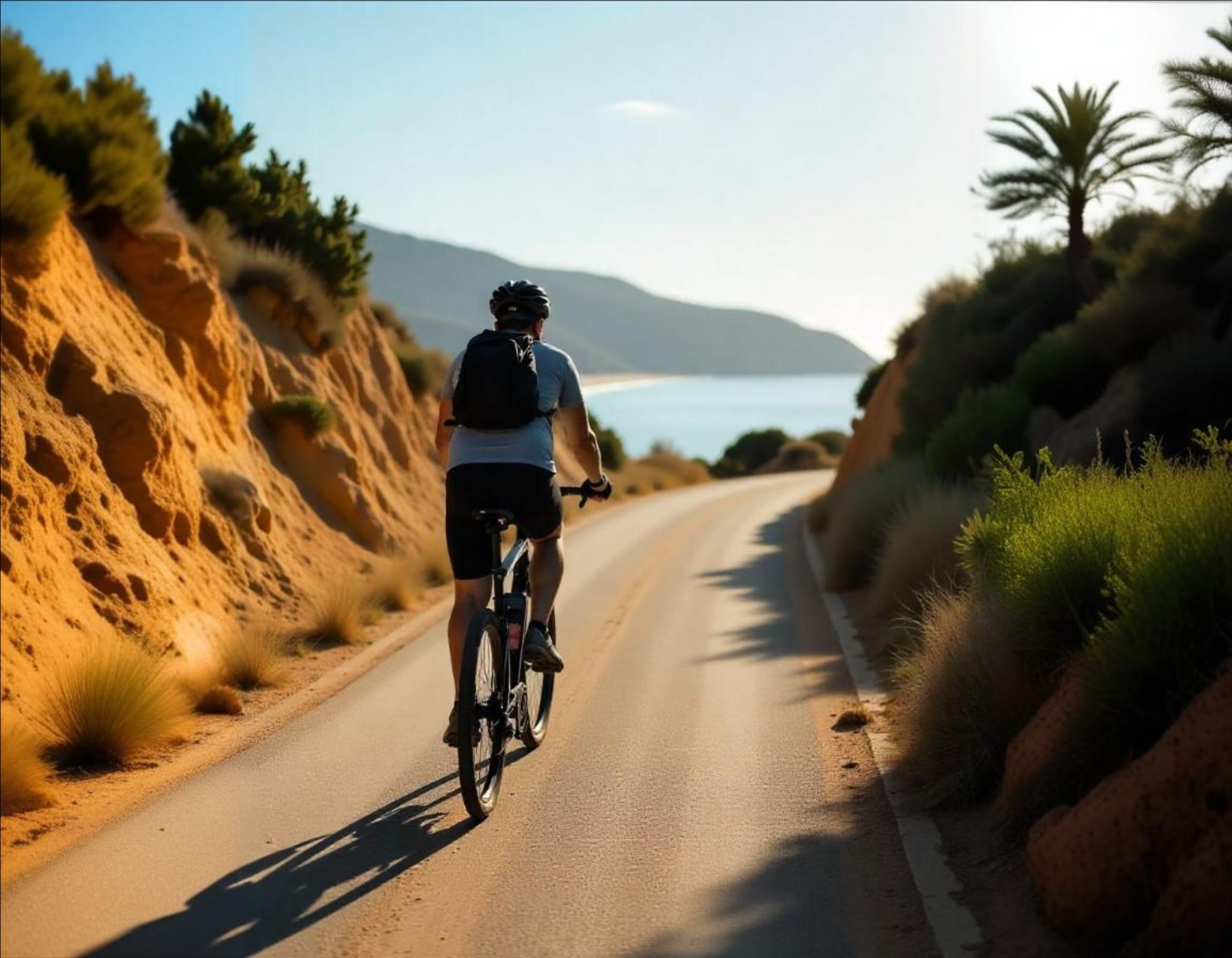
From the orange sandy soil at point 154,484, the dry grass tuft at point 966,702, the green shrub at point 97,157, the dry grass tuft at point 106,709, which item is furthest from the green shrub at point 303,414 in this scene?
the dry grass tuft at point 966,702

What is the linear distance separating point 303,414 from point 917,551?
8.83 meters

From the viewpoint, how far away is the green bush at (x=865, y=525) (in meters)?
17.4

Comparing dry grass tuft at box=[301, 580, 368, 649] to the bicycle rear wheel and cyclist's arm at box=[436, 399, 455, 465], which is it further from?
the bicycle rear wheel

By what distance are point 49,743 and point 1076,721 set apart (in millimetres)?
5572

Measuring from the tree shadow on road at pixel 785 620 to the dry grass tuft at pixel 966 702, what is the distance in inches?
100

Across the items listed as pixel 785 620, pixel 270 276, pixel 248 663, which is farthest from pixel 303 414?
pixel 248 663

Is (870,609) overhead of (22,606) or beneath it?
beneath

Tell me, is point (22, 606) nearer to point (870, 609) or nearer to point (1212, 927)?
point (1212, 927)

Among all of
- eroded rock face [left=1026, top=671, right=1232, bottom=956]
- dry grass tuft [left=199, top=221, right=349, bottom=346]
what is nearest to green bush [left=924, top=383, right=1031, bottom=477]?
dry grass tuft [left=199, top=221, right=349, bottom=346]

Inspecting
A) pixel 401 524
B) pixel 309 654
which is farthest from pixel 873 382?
pixel 309 654

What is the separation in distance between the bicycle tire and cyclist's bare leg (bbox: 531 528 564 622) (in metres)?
0.38

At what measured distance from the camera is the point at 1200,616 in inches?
221

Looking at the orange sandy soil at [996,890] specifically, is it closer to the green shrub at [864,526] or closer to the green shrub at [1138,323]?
the green shrub at [864,526]

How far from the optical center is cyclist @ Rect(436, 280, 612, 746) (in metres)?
7.18
